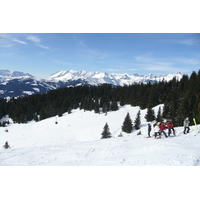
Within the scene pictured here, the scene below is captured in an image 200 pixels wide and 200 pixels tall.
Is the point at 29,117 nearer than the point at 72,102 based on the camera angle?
Yes

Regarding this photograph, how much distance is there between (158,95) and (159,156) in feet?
198

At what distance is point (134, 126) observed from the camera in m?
45.9

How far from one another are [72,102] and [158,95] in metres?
49.4

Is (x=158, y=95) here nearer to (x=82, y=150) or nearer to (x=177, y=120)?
(x=177, y=120)

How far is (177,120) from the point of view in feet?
120

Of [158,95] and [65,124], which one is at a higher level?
[158,95]

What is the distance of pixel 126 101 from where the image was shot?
250 ft

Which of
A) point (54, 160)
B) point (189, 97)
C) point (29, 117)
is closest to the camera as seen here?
point (54, 160)

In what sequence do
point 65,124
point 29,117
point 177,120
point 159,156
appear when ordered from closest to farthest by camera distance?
1. point 159,156
2. point 177,120
3. point 65,124
4. point 29,117

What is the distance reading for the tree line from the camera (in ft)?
143

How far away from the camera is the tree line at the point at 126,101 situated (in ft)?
143

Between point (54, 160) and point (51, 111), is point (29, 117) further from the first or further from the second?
point (54, 160)

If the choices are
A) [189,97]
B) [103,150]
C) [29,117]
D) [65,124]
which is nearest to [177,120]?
[189,97]

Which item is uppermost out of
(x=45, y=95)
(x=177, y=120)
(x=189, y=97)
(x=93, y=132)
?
(x=45, y=95)
